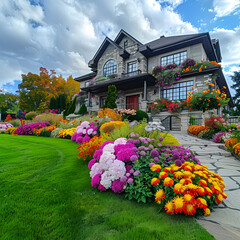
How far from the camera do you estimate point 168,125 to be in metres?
11.2

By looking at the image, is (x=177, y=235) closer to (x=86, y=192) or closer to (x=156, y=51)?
(x=86, y=192)

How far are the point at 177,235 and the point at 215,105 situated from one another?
9248mm

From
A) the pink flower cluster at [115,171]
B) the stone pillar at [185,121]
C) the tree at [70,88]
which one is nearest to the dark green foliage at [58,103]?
the tree at [70,88]

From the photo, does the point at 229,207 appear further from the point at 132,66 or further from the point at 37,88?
the point at 37,88

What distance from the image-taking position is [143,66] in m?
14.2

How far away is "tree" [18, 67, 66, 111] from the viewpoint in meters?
26.8

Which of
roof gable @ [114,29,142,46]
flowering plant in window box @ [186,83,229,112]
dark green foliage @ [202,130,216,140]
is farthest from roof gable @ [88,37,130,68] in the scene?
dark green foliage @ [202,130,216,140]

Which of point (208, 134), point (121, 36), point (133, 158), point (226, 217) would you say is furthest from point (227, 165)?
point (121, 36)

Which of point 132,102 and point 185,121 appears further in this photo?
point 132,102

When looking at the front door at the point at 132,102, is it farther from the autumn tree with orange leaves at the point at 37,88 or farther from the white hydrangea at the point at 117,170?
the autumn tree with orange leaves at the point at 37,88

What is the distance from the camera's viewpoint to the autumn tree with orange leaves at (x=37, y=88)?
1057 inches

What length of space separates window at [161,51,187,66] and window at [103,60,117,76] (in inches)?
207

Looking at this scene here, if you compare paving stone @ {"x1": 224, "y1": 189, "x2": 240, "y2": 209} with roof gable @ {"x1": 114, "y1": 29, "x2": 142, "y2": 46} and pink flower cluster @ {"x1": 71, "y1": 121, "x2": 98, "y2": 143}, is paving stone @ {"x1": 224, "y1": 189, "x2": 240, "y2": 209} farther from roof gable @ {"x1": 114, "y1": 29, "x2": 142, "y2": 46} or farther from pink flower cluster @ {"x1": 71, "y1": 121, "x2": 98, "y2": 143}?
roof gable @ {"x1": 114, "y1": 29, "x2": 142, "y2": 46}

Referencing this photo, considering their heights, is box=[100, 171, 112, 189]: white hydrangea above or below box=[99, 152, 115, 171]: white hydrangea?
below
